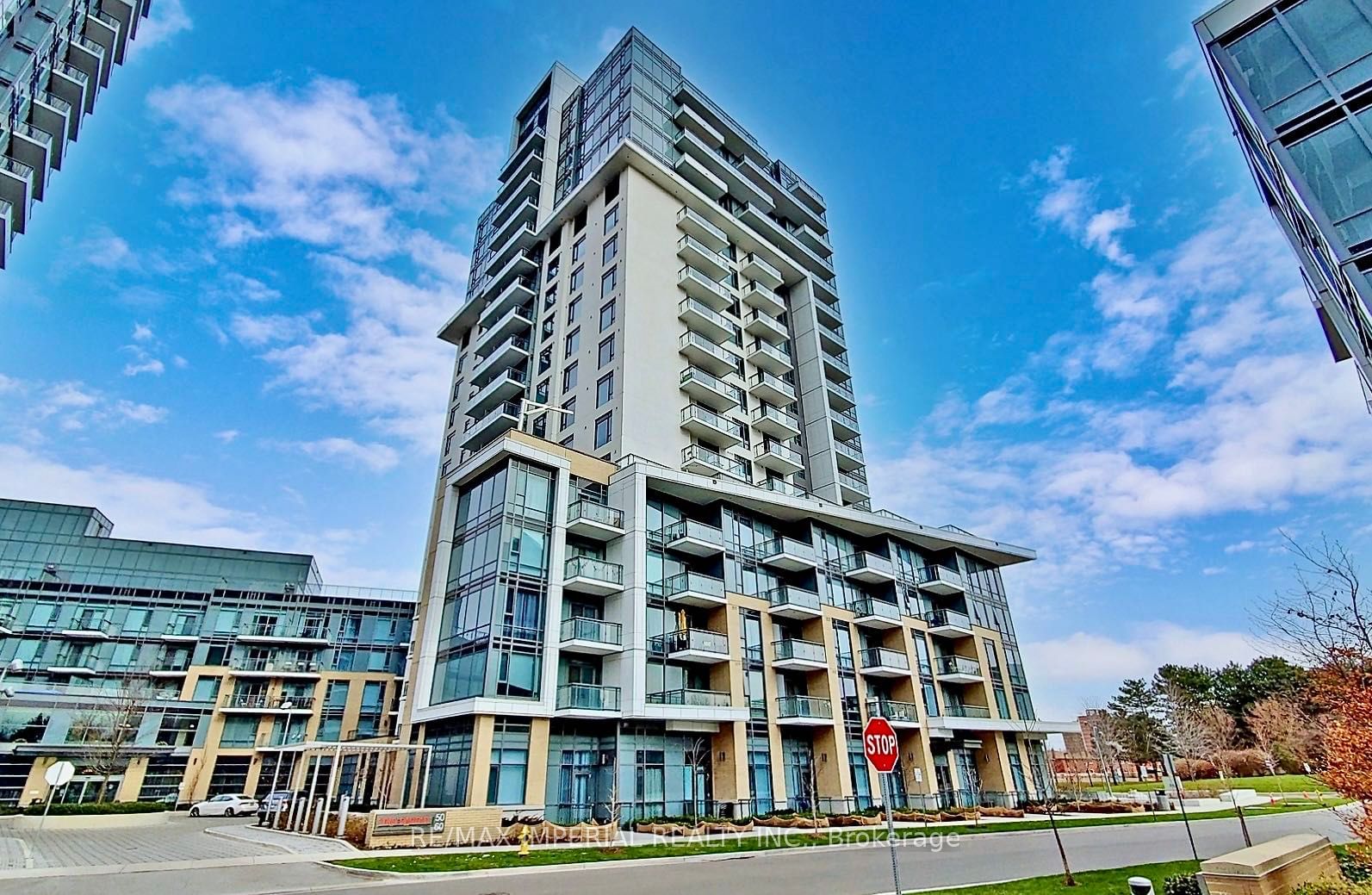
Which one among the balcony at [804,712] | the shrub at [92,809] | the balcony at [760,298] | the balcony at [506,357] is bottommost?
the shrub at [92,809]

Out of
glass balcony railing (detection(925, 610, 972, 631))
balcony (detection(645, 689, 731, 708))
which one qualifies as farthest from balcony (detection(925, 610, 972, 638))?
balcony (detection(645, 689, 731, 708))

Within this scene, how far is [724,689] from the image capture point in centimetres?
3002

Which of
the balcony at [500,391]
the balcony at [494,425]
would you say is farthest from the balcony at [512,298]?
the balcony at [494,425]

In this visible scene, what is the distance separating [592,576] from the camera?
28.8 meters

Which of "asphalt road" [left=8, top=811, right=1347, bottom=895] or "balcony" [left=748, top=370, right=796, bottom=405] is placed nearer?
"asphalt road" [left=8, top=811, right=1347, bottom=895]

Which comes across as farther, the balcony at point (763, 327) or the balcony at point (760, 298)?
the balcony at point (760, 298)

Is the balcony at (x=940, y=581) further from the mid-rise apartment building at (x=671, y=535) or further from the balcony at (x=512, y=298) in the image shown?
the balcony at (x=512, y=298)

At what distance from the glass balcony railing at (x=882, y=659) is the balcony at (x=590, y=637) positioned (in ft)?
47.5

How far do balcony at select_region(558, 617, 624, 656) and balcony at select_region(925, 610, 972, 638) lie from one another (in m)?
20.7

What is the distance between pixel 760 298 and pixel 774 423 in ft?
32.2

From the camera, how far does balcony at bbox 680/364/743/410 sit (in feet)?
127

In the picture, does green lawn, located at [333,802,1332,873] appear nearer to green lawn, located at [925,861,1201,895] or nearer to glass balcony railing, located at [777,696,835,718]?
glass balcony railing, located at [777,696,835,718]

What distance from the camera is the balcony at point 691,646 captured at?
29156mm

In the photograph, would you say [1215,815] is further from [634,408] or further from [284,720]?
[284,720]
